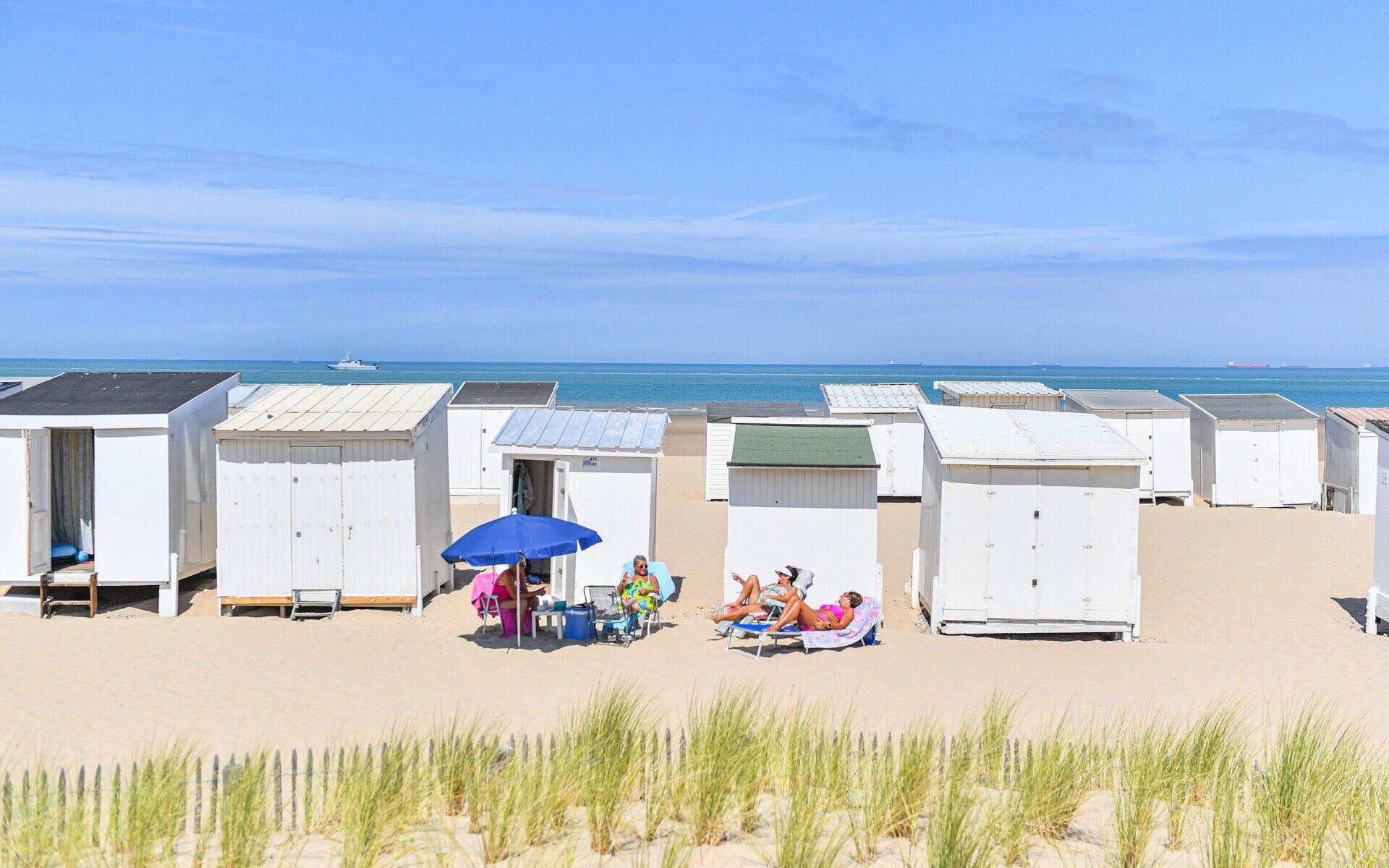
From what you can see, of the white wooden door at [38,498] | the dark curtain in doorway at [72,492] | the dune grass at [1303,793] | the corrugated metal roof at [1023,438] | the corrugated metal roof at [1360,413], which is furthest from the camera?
the corrugated metal roof at [1360,413]

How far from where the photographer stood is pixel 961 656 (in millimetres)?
10914

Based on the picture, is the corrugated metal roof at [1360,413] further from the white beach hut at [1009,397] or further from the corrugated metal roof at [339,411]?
the corrugated metal roof at [339,411]

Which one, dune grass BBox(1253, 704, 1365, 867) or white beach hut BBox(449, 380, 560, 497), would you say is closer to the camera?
dune grass BBox(1253, 704, 1365, 867)

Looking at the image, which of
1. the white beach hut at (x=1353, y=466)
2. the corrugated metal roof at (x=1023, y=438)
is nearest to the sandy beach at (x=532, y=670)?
the corrugated metal roof at (x=1023, y=438)

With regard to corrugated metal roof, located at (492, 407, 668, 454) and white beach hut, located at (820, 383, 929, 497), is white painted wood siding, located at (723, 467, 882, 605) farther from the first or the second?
white beach hut, located at (820, 383, 929, 497)

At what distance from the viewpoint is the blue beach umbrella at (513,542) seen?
1053 centimetres

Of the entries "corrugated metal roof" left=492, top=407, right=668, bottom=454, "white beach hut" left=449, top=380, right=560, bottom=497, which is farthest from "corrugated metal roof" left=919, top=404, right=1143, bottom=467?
"white beach hut" left=449, top=380, right=560, bottom=497

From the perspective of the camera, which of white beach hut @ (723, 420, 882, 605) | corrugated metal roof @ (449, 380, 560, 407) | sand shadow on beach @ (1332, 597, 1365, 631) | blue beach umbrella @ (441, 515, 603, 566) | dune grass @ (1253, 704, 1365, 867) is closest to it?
dune grass @ (1253, 704, 1365, 867)

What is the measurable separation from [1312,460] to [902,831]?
20.3 m

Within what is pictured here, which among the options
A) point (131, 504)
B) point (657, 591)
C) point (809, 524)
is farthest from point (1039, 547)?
point (131, 504)

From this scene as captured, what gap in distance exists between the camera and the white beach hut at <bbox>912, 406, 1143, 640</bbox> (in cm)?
1186

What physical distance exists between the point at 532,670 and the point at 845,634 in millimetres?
3134

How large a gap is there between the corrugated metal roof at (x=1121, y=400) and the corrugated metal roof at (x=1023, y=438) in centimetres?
1036

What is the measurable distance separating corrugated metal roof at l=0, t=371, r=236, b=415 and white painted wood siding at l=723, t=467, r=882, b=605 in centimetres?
678
